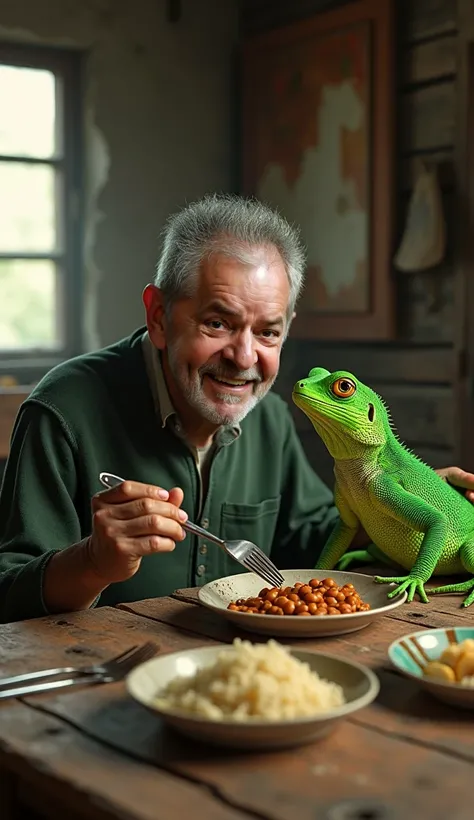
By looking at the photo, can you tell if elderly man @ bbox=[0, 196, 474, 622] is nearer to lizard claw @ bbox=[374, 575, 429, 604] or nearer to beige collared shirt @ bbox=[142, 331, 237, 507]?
beige collared shirt @ bbox=[142, 331, 237, 507]

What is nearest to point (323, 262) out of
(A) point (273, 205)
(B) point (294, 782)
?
(A) point (273, 205)

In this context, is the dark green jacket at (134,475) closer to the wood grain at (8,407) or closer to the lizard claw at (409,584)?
the lizard claw at (409,584)

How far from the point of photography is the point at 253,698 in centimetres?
101

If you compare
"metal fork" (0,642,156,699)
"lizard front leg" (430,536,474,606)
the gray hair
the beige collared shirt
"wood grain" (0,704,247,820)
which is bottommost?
"wood grain" (0,704,247,820)

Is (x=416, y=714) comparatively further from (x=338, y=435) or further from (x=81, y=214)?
(x=81, y=214)

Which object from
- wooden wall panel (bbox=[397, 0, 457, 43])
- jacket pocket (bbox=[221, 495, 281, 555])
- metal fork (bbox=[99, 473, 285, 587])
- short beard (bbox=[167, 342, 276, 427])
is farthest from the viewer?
wooden wall panel (bbox=[397, 0, 457, 43])

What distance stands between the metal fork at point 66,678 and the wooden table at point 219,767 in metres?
0.01

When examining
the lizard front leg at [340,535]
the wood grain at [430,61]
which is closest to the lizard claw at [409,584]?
the lizard front leg at [340,535]

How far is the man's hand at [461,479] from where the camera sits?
6.26 feet

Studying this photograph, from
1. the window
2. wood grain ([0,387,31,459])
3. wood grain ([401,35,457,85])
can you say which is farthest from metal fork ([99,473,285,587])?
the window

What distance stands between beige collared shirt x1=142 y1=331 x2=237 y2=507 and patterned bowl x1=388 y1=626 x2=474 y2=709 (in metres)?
0.85

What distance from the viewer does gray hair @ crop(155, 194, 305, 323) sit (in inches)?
76.8

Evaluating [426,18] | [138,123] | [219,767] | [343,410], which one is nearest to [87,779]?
[219,767]

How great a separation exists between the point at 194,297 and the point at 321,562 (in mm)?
547
